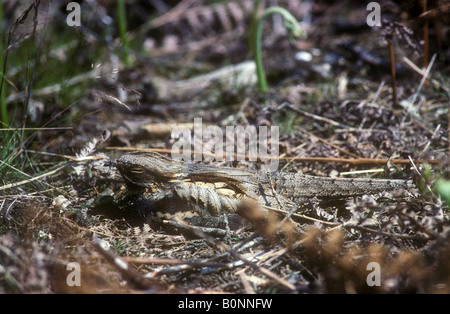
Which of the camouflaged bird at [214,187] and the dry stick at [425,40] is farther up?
the dry stick at [425,40]

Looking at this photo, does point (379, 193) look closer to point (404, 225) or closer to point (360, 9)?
point (404, 225)

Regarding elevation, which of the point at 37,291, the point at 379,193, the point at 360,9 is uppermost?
the point at 360,9

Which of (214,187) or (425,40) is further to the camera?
(425,40)

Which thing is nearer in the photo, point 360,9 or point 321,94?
point 321,94

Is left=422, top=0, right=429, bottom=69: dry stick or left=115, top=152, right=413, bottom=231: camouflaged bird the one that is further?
left=422, top=0, right=429, bottom=69: dry stick

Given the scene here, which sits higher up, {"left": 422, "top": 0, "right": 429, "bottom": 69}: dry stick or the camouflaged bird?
{"left": 422, "top": 0, "right": 429, "bottom": 69}: dry stick

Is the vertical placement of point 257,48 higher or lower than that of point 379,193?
higher

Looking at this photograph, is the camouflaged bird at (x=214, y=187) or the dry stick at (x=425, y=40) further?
the dry stick at (x=425, y=40)

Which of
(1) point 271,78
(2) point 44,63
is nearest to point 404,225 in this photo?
(1) point 271,78

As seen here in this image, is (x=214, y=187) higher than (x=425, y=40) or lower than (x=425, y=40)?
lower

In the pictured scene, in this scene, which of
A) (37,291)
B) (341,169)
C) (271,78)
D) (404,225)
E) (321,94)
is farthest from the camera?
(271,78)

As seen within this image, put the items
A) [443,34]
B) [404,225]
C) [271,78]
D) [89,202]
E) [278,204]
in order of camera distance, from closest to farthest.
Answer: [404,225] → [278,204] → [89,202] → [443,34] → [271,78]
